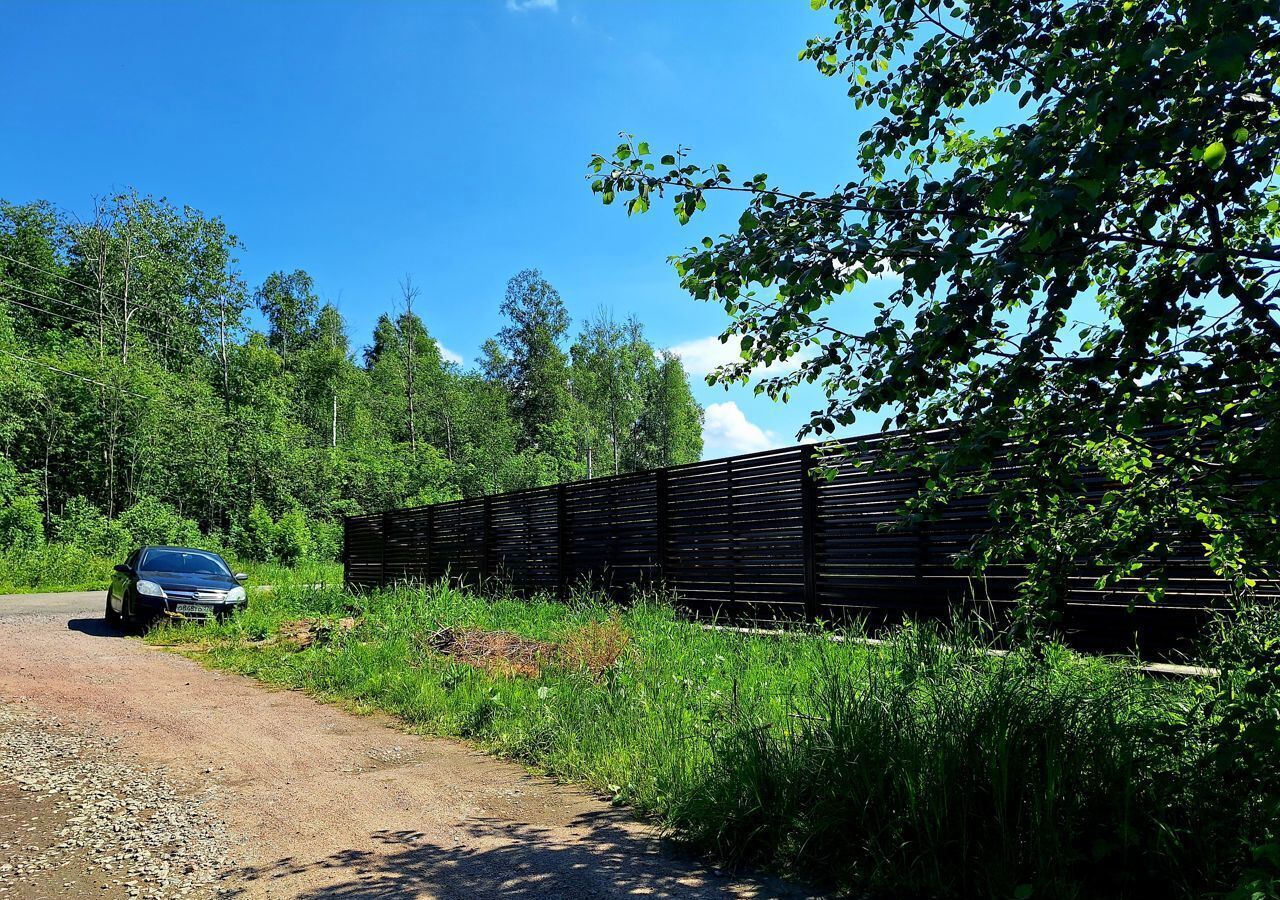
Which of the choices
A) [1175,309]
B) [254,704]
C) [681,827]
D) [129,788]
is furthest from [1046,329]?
[254,704]

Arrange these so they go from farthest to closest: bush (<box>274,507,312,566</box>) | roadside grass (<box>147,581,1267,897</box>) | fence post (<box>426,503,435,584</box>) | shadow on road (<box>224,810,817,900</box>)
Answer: bush (<box>274,507,312,566</box>) < fence post (<box>426,503,435,584</box>) < shadow on road (<box>224,810,817,900</box>) < roadside grass (<box>147,581,1267,897</box>)

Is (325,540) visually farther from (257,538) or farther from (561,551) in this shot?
(561,551)

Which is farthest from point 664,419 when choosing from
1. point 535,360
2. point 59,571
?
point 59,571

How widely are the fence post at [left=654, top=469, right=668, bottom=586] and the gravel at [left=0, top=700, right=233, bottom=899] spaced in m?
6.45

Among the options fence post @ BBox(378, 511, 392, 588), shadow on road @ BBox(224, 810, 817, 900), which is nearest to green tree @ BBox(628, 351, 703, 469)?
fence post @ BBox(378, 511, 392, 588)

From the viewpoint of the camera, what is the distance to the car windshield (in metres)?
13.2

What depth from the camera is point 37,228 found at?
36812mm

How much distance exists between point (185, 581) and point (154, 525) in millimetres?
15960

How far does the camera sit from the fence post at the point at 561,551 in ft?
41.3

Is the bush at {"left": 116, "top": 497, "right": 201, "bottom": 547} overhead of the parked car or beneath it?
overhead

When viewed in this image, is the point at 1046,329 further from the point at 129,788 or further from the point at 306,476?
the point at 306,476

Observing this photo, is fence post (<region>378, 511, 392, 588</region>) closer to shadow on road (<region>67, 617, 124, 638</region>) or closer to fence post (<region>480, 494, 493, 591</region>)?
fence post (<region>480, 494, 493, 591</region>)

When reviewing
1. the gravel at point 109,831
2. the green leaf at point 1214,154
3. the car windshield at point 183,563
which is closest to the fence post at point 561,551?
the car windshield at point 183,563

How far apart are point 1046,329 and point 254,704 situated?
7.54m
